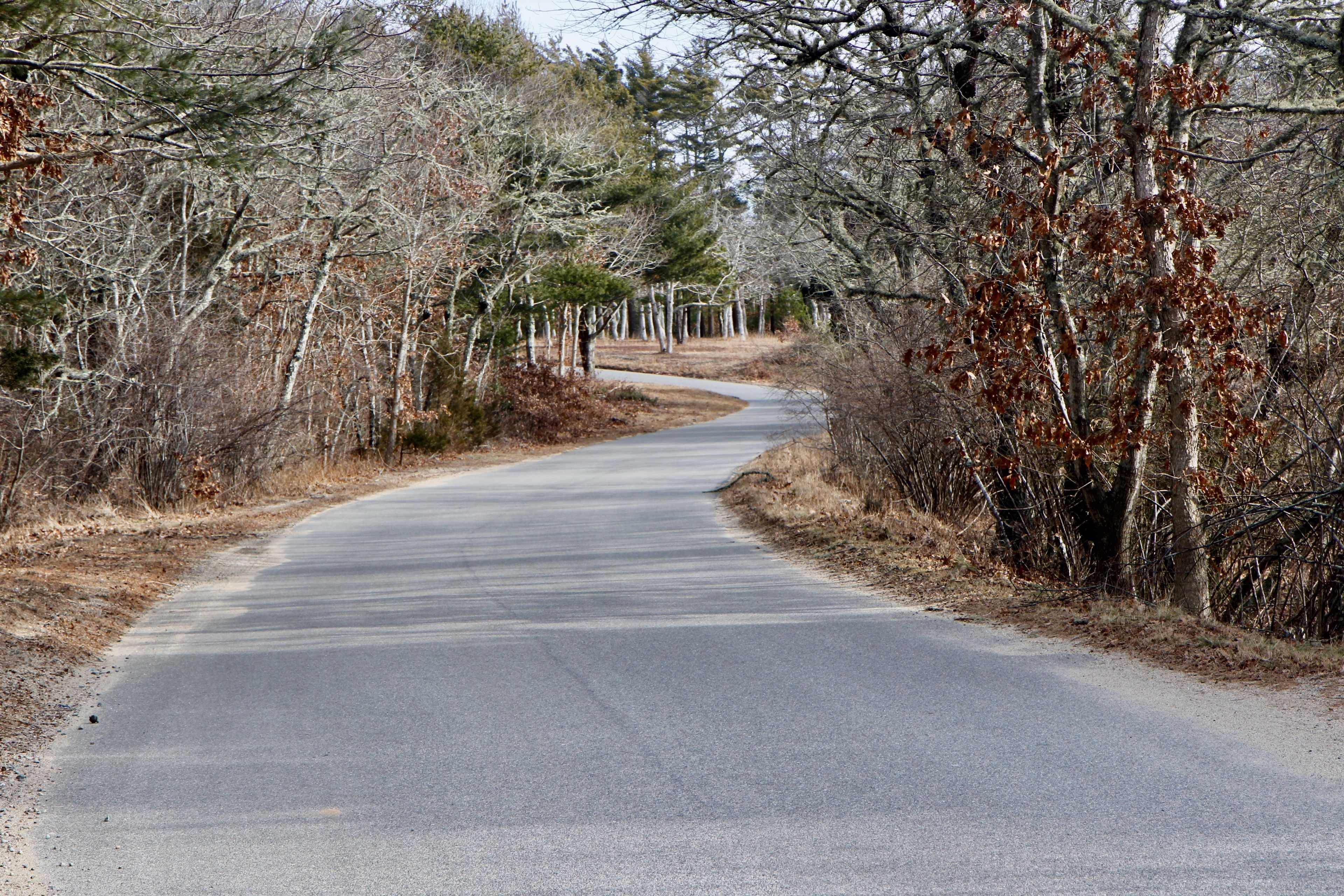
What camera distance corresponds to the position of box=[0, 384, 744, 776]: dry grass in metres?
7.46

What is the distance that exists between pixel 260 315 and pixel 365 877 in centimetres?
2037

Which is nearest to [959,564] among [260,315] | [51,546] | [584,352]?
[51,546]

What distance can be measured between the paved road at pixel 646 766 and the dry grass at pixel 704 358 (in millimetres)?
44291

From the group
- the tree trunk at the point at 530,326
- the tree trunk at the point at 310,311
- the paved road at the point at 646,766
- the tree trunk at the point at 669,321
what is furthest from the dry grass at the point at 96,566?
the tree trunk at the point at 669,321

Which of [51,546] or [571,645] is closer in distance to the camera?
[571,645]

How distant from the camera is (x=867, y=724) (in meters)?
6.16

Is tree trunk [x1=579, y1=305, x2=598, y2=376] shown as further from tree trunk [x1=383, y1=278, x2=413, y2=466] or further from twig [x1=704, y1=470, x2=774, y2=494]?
twig [x1=704, y1=470, x2=774, y2=494]

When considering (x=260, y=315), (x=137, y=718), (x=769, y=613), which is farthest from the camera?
(x=260, y=315)

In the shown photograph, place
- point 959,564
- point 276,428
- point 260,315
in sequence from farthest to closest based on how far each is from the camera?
point 260,315
point 276,428
point 959,564

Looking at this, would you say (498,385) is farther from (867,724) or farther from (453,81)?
(867,724)

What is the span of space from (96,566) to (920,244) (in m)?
9.07

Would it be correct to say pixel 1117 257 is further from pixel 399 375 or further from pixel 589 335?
pixel 589 335

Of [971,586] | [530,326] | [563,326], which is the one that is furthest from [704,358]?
[971,586]

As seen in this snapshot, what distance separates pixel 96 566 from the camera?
12297 millimetres
